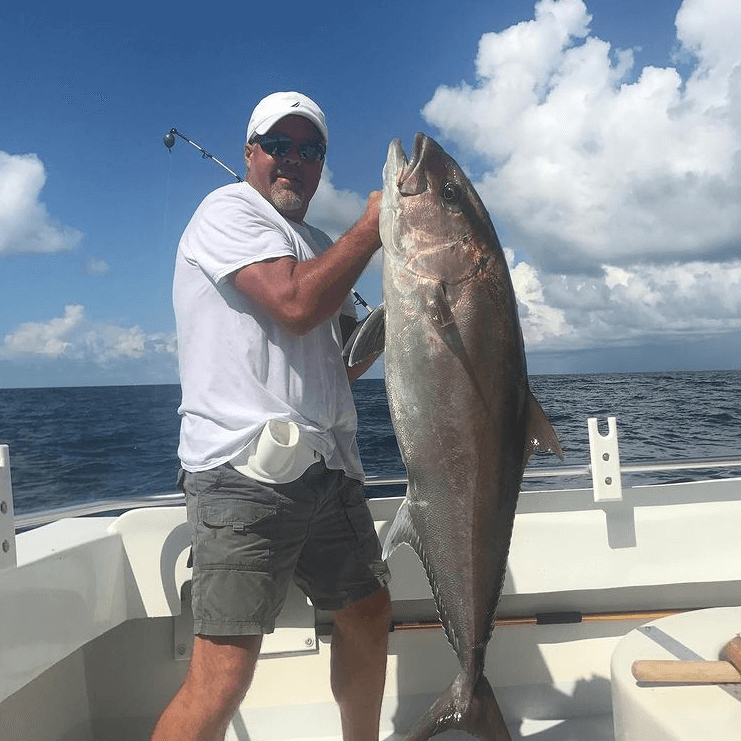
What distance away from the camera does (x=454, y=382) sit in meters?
1.86

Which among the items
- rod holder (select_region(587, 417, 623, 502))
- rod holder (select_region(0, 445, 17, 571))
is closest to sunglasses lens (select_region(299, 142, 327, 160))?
rod holder (select_region(0, 445, 17, 571))

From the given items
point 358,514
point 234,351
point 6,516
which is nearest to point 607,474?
point 358,514

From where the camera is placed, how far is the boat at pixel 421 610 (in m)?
2.67

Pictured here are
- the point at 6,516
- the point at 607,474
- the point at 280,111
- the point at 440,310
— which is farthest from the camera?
the point at 607,474

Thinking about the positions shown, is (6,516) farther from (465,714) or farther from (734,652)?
(734,652)

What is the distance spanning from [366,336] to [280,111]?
0.83 metres

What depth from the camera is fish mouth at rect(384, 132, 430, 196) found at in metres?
1.93

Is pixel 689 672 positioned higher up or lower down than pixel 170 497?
lower down

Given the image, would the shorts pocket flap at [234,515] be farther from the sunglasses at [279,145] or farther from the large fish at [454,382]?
the sunglasses at [279,145]

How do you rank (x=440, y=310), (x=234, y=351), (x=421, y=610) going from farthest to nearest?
(x=421, y=610) → (x=234, y=351) → (x=440, y=310)

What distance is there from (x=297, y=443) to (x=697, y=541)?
1813 millimetres

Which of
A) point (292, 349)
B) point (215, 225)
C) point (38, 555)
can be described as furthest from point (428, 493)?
point (38, 555)

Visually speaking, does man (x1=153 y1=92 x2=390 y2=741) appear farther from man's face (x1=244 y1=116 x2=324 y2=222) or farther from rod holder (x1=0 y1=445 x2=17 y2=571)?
rod holder (x1=0 y1=445 x2=17 y2=571)

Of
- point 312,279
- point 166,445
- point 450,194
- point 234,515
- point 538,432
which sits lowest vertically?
point 166,445
